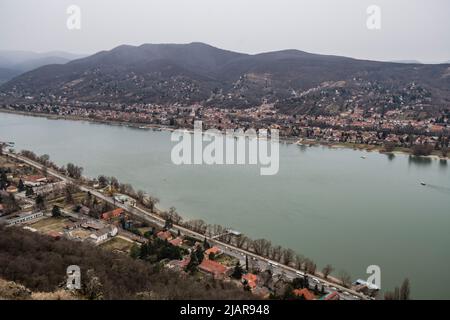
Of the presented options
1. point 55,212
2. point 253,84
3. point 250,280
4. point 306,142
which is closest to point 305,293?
point 250,280

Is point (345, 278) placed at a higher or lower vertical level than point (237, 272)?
lower

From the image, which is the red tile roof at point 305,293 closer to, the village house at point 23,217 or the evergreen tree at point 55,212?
the evergreen tree at point 55,212

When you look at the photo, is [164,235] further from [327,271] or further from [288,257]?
[327,271]

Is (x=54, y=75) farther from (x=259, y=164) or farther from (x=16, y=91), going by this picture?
(x=259, y=164)

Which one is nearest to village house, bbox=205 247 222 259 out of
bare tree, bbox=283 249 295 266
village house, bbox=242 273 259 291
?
village house, bbox=242 273 259 291

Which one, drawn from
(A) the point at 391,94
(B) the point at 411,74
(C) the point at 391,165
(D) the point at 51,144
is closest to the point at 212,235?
(C) the point at 391,165
